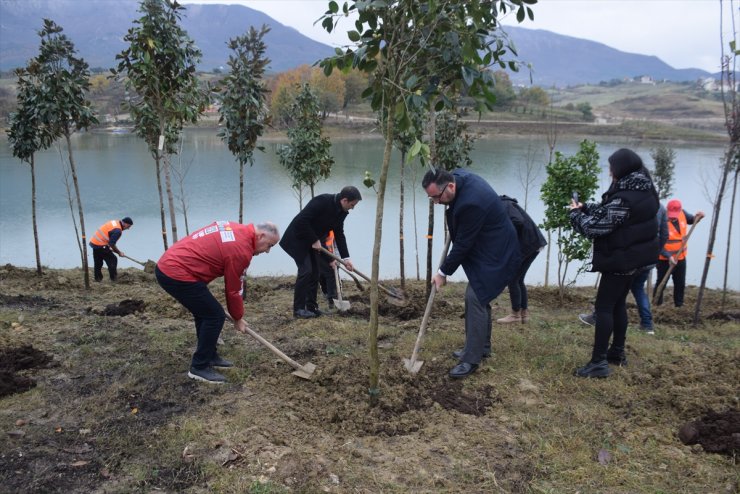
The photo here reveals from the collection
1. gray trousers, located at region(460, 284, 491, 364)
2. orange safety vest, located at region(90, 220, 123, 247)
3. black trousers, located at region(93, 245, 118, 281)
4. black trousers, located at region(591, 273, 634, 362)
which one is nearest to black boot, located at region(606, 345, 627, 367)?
black trousers, located at region(591, 273, 634, 362)

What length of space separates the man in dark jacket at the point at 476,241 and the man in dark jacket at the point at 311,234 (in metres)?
1.97

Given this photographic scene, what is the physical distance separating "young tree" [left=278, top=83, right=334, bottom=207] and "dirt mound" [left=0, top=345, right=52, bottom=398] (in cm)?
640

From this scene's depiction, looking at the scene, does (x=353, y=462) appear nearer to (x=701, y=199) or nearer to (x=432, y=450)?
(x=432, y=450)

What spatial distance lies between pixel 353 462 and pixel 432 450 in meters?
0.56

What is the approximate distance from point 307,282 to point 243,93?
12.0 feet

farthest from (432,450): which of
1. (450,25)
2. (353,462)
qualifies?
(450,25)

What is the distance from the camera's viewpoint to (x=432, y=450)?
3.54 metres

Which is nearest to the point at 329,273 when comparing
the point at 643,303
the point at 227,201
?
the point at 643,303

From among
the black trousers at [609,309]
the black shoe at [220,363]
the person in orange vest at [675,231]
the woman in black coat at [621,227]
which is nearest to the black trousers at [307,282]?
the black shoe at [220,363]

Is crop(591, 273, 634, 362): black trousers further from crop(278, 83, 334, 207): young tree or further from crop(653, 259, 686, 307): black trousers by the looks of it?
crop(278, 83, 334, 207): young tree

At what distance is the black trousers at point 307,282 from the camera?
652 centimetres

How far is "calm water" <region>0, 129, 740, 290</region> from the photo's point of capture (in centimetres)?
1525

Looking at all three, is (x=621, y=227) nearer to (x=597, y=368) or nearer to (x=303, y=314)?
(x=597, y=368)

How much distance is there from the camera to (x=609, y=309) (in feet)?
14.6
